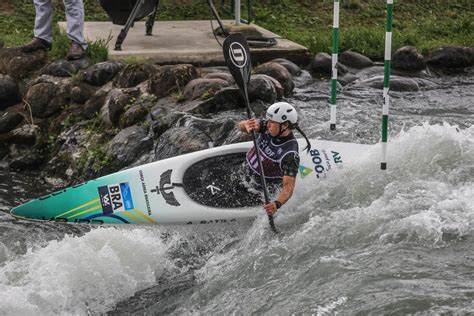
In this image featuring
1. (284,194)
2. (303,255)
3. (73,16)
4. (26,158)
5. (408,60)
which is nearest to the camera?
(303,255)

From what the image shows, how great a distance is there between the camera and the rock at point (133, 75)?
361 inches

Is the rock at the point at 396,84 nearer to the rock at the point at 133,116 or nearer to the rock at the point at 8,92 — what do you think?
the rock at the point at 133,116

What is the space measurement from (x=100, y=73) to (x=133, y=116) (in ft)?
3.36

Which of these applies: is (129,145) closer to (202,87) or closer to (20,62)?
(202,87)

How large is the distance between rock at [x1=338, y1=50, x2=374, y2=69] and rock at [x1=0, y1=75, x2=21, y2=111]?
436 centimetres

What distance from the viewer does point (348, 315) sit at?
4977 mm

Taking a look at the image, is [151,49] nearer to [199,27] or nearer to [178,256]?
[199,27]

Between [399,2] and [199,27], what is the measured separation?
4.34 metres

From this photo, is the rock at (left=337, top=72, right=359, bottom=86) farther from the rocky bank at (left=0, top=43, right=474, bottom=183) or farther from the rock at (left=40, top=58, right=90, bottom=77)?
the rock at (left=40, top=58, right=90, bottom=77)

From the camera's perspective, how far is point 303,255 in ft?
19.5

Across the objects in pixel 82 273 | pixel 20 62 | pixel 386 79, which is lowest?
pixel 82 273

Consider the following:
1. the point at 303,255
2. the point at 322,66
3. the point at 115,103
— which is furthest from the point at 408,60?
the point at 303,255

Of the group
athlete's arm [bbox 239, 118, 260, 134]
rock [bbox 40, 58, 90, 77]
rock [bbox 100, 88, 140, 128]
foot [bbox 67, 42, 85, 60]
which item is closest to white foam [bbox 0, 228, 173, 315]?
athlete's arm [bbox 239, 118, 260, 134]

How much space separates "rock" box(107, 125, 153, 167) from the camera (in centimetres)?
816
